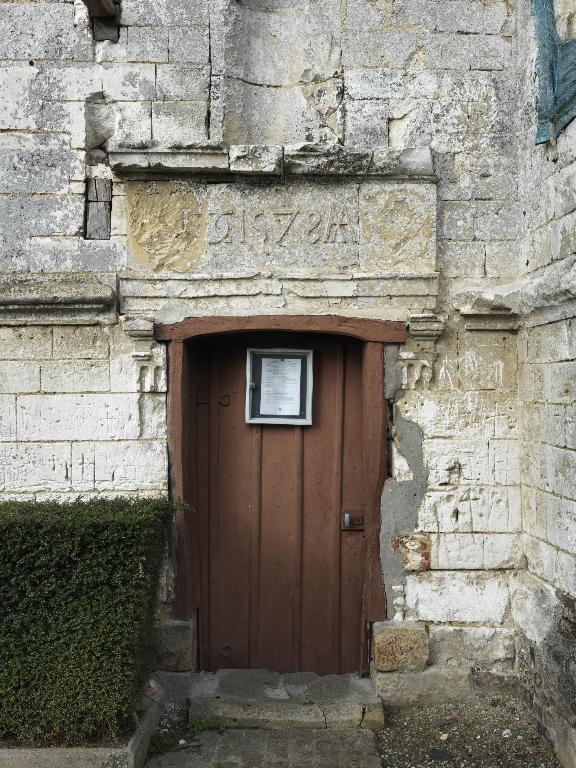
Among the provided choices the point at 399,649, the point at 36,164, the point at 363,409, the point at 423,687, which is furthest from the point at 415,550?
the point at 36,164

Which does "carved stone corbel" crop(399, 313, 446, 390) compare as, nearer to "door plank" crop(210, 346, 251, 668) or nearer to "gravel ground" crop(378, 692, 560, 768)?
"door plank" crop(210, 346, 251, 668)

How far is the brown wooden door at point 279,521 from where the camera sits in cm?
458

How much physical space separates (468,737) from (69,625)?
2.28 m

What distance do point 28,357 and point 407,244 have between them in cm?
243

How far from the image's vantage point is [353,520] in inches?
179

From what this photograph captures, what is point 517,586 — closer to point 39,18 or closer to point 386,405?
point 386,405

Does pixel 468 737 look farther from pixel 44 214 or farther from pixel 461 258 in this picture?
pixel 44 214

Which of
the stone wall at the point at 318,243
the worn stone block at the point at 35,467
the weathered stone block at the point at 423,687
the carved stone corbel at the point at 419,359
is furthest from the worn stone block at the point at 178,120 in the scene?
the weathered stone block at the point at 423,687

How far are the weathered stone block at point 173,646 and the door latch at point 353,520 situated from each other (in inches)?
45.2

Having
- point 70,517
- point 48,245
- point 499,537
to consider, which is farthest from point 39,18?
point 499,537

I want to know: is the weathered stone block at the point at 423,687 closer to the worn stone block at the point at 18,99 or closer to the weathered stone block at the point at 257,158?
the weathered stone block at the point at 257,158

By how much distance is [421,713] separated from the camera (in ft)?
13.9

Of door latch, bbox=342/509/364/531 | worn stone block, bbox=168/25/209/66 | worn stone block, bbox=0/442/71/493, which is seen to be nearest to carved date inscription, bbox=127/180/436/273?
worn stone block, bbox=168/25/209/66

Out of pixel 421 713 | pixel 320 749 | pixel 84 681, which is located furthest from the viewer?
pixel 421 713
